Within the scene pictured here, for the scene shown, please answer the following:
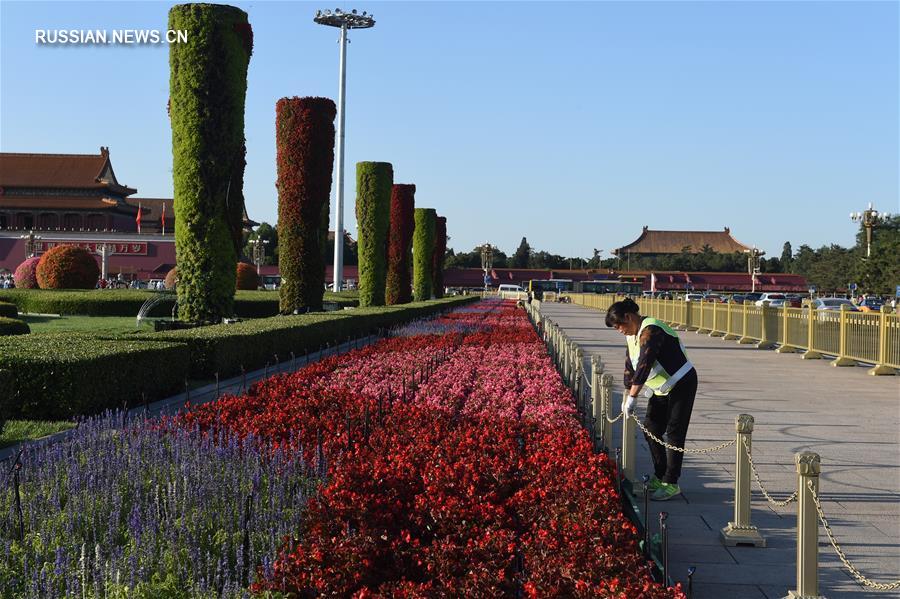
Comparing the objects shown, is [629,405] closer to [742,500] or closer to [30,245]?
[742,500]

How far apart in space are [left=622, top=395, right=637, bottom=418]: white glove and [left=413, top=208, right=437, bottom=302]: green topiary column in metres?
39.2

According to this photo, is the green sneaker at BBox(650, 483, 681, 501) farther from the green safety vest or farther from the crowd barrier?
the crowd barrier

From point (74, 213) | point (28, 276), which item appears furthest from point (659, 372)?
point (74, 213)

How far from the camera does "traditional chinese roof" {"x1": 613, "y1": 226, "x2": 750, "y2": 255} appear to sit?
125m

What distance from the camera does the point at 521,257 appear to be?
431 ft

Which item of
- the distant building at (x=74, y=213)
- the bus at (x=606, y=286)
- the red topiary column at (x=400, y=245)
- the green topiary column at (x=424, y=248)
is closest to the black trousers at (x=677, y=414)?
the red topiary column at (x=400, y=245)

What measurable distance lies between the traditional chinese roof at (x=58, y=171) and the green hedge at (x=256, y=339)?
6750cm

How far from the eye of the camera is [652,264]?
400 feet

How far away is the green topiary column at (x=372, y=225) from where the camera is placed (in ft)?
107

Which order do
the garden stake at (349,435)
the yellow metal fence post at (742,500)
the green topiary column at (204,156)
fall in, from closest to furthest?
1. the yellow metal fence post at (742,500)
2. the garden stake at (349,435)
3. the green topiary column at (204,156)

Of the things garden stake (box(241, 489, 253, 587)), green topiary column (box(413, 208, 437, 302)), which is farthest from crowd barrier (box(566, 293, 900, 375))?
garden stake (box(241, 489, 253, 587))

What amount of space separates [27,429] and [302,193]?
16402 mm

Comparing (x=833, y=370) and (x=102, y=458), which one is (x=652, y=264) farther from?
(x=102, y=458)

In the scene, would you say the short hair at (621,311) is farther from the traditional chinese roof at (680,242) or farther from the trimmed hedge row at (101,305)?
the traditional chinese roof at (680,242)
